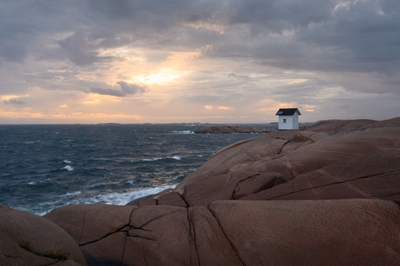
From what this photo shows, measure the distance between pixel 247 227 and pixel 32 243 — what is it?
510 centimetres

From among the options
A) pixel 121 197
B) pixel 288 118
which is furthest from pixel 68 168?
pixel 288 118

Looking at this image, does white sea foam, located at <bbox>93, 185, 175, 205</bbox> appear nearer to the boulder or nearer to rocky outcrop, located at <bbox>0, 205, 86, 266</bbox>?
the boulder

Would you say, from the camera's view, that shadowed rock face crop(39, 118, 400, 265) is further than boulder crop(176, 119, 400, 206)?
No

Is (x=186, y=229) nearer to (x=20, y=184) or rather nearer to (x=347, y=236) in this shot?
(x=347, y=236)

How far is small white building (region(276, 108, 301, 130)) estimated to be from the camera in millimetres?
50312

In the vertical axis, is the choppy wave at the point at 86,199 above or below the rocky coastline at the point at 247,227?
below

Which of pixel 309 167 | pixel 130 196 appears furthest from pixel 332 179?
pixel 130 196

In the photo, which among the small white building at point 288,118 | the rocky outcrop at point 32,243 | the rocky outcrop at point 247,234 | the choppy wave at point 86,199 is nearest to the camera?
the rocky outcrop at point 32,243

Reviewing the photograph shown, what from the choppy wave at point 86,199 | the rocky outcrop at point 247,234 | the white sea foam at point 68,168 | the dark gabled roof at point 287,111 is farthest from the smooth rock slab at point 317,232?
the dark gabled roof at point 287,111

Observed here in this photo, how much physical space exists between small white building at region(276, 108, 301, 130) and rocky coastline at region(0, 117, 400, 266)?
4029 cm

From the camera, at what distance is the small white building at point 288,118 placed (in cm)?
5031

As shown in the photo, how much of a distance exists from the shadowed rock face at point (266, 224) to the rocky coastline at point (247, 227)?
2 cm

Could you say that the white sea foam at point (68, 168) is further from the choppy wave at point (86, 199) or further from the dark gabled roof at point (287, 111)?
the dark gabled roof at point (287, 111)

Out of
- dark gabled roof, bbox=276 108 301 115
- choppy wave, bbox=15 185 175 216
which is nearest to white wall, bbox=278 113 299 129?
dark gabled roof, bbox=276 108 301 115
